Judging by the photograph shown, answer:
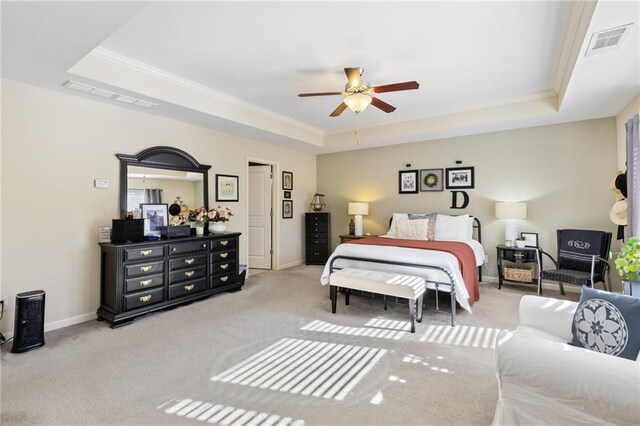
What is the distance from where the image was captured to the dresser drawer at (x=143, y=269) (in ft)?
11.2

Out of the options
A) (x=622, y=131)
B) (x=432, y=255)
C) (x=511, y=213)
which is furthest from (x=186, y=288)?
(x=622, y=131)

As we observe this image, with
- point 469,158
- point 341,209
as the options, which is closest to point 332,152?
point 341,209

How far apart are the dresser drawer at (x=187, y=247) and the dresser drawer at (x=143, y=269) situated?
206 millimetres

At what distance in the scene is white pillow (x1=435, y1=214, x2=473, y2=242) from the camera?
4875 mm

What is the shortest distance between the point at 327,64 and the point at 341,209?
13.3 feet

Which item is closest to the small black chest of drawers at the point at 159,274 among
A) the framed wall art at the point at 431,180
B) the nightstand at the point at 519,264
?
the framed wall art at the point at 431,180

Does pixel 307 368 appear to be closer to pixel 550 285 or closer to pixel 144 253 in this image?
pixel 144 253

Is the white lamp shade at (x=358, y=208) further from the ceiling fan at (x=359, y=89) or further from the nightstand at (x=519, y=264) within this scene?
the ceiling fan at (x=359, y=89)

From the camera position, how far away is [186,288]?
13.1ft

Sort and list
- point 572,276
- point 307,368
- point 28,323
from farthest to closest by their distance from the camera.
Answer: point 572,276
point 28,323
point 307,368

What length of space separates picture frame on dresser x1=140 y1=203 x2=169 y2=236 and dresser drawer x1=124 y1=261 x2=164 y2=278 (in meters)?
0.55

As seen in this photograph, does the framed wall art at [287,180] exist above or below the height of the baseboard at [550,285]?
above

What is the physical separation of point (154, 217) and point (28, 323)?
66.7 inches

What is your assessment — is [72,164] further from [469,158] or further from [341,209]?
[469,158]
